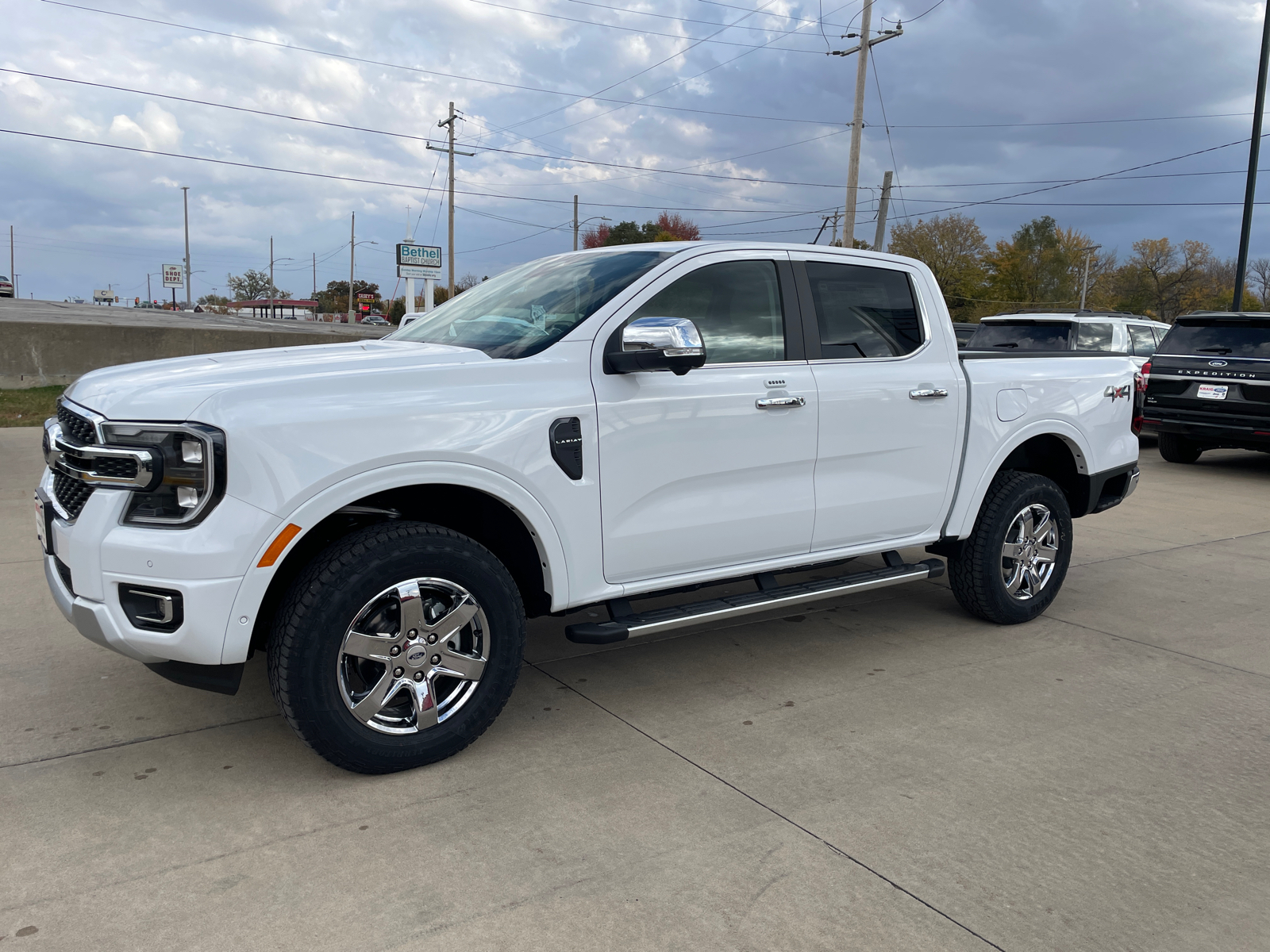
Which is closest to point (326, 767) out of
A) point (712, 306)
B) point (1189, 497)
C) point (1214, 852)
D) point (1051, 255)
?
point (712, 306)

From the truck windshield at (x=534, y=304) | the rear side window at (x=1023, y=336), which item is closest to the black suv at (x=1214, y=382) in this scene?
the rear side window at (x=1023, y=336)

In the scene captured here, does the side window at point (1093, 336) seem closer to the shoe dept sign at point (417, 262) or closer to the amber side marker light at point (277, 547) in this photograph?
the amber side marker light at point (277, 547)

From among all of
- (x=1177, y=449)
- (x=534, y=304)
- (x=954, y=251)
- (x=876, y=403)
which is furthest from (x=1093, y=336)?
(x=954, y=251)

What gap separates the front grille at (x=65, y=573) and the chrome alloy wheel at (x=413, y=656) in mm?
897

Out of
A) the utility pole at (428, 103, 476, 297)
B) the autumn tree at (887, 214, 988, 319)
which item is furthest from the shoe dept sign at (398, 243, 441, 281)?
the autumn tree at (887, 214, 988, 319)

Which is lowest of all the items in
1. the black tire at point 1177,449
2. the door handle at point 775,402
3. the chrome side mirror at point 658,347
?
the black tire at point 1177,449

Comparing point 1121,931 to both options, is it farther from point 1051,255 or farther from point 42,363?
point 1051,255

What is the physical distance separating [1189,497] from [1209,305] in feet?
261

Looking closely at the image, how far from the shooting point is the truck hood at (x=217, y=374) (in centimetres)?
299

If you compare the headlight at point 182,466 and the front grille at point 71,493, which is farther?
the front grille at point 71,493

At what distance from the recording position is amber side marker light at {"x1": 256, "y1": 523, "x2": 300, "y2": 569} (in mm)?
3020

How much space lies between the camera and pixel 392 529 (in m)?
3.30

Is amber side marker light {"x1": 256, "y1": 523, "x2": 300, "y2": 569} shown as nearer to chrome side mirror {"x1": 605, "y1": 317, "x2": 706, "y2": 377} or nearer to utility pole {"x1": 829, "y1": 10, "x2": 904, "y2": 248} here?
chrome side mirror {"x1": 605, "y1": 317, "x2": 706, "y2": 377}

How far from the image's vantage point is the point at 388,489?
325cm
